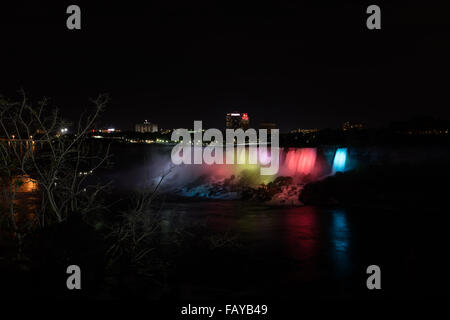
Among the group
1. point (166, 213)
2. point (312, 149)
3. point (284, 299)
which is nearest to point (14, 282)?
point (284, 299)

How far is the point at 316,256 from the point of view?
54.6ft

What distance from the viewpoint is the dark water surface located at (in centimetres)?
1257

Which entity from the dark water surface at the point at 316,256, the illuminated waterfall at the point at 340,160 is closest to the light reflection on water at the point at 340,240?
the dark water surface at the point at 316,256

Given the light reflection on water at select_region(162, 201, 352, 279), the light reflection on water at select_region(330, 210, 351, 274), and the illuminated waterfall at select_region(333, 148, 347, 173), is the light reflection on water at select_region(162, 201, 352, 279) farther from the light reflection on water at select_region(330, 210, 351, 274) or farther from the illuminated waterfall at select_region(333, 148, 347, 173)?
the illuminated waterfall at select_region(333, 148, 347, 173)

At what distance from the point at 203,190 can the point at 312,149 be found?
421 inches

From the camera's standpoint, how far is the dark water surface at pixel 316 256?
1257 cm

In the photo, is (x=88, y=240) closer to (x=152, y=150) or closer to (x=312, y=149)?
(x=312, y=149)

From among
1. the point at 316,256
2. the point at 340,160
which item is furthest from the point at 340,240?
the point at 340,160

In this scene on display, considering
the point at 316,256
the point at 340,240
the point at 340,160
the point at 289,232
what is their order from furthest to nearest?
the point at 340,160 → the point at 289,232 → the point at 340,240 → the point at 316,256

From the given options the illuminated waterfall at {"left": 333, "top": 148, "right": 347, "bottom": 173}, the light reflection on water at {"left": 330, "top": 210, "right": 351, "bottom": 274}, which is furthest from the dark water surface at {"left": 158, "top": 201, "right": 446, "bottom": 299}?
the illuminated waterfall at {"left": 333, "top": 148, "right": 347, "bottom": 173}

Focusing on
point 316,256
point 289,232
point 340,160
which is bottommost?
point 316,256

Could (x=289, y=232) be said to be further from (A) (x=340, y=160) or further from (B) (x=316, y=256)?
(A) (x=340, y=160)

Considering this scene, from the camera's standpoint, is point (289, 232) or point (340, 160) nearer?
point (289, 232)

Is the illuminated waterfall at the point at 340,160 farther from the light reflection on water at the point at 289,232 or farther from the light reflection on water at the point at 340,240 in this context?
the light reflection on water at the point at 340,240
